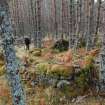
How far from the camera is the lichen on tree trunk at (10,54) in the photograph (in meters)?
8.30

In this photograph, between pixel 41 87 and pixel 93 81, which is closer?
pixel 93 81

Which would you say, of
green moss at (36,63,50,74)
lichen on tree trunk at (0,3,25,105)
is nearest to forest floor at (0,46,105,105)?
green moss at (36,63,50,74)

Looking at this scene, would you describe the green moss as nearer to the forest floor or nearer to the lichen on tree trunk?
the forest floor

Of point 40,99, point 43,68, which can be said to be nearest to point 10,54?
point 40,99

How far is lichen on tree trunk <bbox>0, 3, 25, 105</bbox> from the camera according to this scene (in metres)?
8.30

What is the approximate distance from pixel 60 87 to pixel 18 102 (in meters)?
4.15

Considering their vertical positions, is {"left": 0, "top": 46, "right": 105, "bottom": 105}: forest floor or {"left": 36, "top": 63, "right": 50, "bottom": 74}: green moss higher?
{"left": 36, "top": 63, "right": 50, "bottom": 74}: green moss

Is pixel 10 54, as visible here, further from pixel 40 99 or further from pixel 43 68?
pixel 43 68

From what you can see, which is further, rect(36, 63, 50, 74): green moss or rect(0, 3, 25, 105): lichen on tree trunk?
rect(36, 63, 50, 74): green moss

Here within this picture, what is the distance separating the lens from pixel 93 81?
12992mm

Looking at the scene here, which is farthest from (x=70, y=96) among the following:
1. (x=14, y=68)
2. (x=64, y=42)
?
(x=64, y=42)

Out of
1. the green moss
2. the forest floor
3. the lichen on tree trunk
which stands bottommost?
the forest floor

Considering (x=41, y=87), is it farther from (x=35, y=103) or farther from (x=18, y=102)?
(x=18, y=102)

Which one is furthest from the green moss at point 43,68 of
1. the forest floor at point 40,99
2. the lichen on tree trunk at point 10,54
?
the lichen on tree trunk at point 10,54
